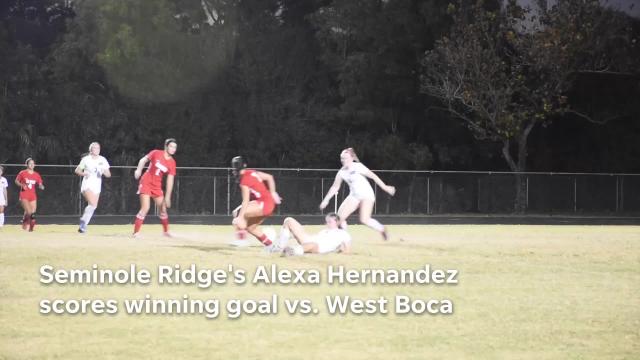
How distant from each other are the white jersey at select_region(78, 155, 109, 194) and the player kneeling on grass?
772 centimetres

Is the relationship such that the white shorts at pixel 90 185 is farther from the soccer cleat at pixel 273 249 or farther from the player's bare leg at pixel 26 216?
the soccer cleat at pixel 273 249

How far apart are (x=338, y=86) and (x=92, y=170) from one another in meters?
32.1

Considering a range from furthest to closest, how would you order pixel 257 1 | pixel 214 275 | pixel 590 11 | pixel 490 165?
pixel 257 1
pixel 490 165
pixel 590 11
pixel 214 275

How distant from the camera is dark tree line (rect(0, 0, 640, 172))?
4591 cm

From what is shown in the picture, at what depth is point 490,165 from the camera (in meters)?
52.5

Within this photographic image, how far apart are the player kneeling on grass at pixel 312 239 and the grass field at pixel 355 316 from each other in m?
0.21

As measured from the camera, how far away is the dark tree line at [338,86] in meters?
45.9

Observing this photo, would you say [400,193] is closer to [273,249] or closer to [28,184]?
[28,184]

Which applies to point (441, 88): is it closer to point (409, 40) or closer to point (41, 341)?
point (409, 40)

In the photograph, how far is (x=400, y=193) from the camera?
44469 millimetres

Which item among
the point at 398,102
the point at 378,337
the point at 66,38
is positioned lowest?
the point at 378,337

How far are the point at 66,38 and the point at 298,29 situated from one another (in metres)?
13.1

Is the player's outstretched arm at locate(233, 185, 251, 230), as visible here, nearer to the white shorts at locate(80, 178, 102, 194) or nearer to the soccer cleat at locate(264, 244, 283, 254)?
the soccer cleat at locate(264, 244, 283, 254)

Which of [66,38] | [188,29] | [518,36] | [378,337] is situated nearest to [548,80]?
[518,36]
